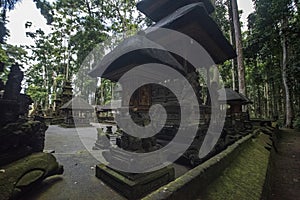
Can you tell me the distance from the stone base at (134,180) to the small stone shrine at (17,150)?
48.8 inches

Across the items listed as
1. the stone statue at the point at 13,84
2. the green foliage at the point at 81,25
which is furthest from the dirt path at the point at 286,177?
the green foliage at the point at 81,25

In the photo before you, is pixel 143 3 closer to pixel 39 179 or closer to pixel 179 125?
pixel 179 125

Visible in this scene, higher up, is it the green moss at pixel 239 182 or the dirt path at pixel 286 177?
the green moss at pixel 239 182

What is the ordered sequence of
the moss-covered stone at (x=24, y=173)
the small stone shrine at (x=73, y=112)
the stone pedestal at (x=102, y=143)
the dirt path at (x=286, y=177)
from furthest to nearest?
the small stone shrine at (x=73, y=112) → the stone pedestal at (x=102, y=143) → the dirt path at (x=286, y=177) → the moss-covered stone at (x=24, y=173)

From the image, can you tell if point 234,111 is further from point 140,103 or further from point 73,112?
point 73,112

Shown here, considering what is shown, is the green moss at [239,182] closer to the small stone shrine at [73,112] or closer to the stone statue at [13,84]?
the stone statue at [13,84]

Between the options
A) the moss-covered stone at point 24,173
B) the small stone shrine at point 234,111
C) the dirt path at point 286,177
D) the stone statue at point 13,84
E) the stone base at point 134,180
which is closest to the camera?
the moss-covered stone at point 24,173

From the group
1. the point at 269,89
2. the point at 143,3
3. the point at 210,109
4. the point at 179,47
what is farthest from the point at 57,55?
the point at 269,89

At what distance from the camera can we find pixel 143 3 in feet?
24.9

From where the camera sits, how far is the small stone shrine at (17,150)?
8.65 ft

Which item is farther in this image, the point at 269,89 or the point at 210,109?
the point at 269,89

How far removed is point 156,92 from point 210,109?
265 cm

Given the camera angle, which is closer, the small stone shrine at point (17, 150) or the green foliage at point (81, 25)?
the small stone shrine at point (17, 150)

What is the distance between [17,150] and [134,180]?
7.88 ft
